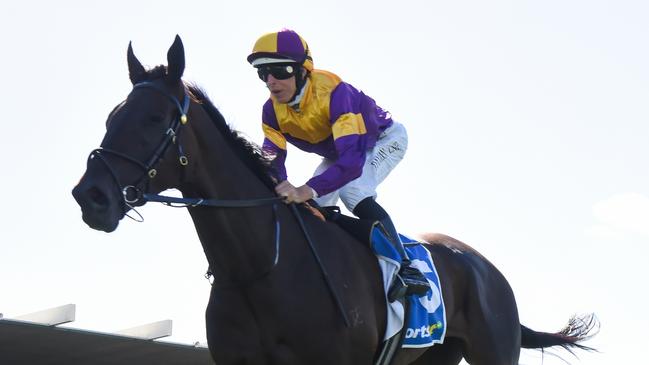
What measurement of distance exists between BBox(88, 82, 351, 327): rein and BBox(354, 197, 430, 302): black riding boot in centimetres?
74

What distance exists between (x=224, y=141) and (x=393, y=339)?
1.69m

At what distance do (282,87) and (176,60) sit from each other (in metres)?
1.03

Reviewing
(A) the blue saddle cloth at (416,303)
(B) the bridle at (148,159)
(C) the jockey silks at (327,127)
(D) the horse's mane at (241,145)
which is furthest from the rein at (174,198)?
(A) the blue saddle cloth at (416,303)

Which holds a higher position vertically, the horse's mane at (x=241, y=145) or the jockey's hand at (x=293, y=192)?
the horse's mane at (x=241, y=145)

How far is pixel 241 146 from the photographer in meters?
6.89

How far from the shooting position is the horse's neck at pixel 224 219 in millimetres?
6520

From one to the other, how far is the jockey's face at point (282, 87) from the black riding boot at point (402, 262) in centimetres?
93

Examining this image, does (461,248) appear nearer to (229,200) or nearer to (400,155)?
(400,155)

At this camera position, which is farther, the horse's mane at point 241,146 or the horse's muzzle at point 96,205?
the horse's mane at point 241,146

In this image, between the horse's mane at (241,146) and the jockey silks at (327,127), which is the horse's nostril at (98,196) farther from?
the jockey silks at (327,127)

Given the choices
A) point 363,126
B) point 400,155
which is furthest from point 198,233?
point 400,155

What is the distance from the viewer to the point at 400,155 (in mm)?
8289

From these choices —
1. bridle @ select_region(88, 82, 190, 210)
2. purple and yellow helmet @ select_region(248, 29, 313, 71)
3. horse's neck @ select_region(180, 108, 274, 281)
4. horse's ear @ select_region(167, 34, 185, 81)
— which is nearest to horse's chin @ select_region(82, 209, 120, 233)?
bridle @ select_region(88, 82, 190, 210)

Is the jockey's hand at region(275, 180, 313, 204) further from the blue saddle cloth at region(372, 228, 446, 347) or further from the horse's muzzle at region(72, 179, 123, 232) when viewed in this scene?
the horse's muzzle at region(72, 179, 123, 232)
